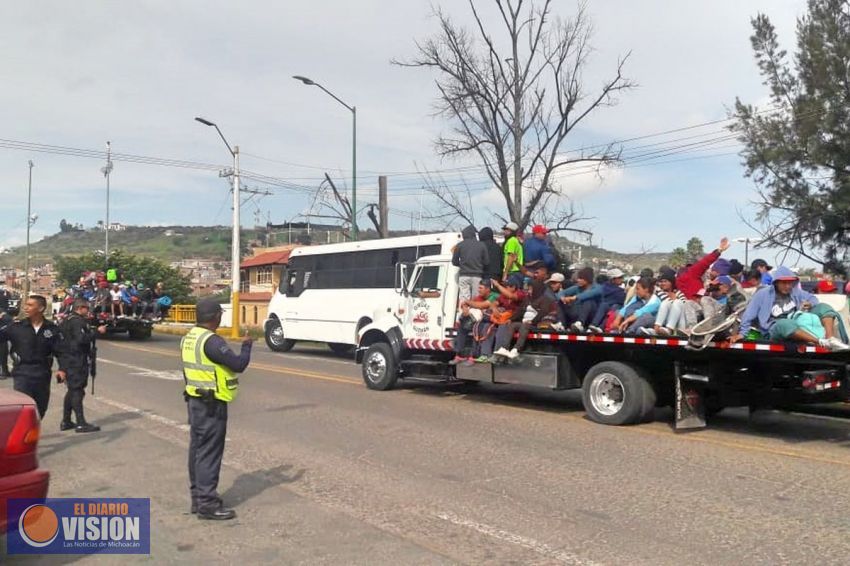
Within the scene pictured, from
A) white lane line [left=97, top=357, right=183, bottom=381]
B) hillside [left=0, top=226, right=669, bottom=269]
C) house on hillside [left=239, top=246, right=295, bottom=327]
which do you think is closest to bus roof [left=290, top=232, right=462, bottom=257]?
white lane line [left=97, top=357, right=183, bottom=381]

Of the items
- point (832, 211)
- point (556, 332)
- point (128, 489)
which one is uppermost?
point (832, 211)

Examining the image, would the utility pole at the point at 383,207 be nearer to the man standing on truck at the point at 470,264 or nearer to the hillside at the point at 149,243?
the man standing on truck at the point at 470,264

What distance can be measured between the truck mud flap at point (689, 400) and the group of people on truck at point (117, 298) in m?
19.5

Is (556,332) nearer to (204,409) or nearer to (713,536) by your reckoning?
(713,536)

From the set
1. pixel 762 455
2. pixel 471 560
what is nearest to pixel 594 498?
pixel 471 560

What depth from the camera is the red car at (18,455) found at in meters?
4.42

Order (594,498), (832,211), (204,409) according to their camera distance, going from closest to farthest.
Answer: (204,409), (594,498), (832,211)

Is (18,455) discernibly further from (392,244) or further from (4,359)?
(392,244)

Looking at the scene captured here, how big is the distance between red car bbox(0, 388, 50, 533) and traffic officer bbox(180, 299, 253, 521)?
41.1 inches

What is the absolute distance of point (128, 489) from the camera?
21.2 ft

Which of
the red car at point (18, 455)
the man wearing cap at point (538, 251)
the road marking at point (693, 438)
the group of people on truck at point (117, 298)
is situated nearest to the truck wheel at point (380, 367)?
the road marking at point (693, 438)

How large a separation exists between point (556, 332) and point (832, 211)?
1251cm

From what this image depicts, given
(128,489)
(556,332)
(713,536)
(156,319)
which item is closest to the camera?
(713,536)

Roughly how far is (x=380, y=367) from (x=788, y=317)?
6.63 meters
